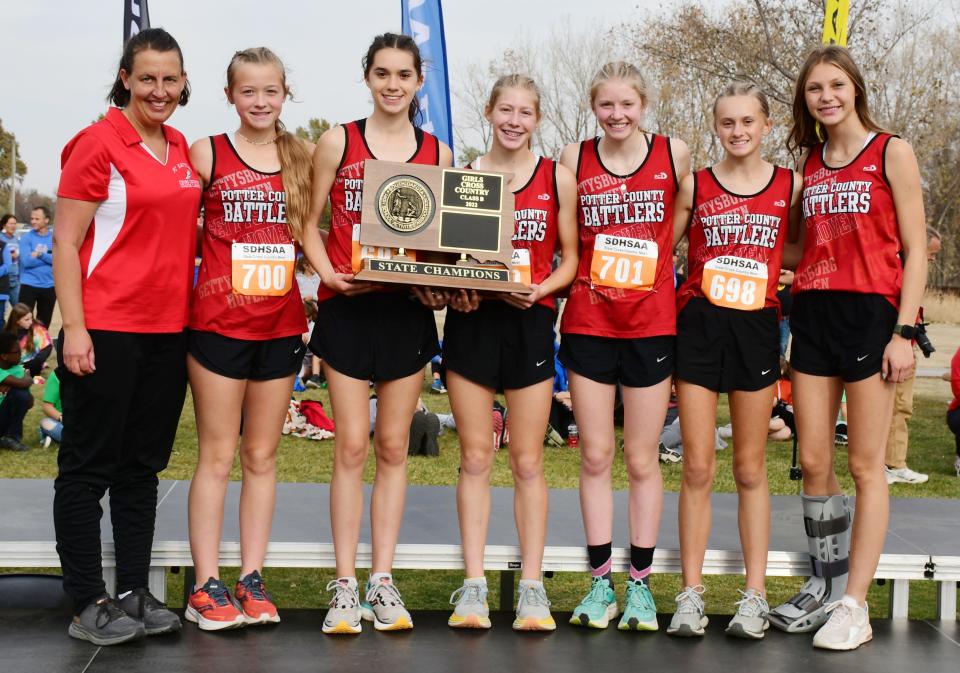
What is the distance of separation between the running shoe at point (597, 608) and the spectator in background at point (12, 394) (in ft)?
17.6

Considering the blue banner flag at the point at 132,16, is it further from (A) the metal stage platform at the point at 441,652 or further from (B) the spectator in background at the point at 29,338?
(A) the metal stage platform at the point at 441,652

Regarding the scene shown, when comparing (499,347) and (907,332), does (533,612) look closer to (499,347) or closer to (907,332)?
(499,347)

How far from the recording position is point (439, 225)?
338cm

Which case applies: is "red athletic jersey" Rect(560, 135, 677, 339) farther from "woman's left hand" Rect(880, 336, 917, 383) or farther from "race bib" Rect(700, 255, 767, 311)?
"woman's left hand" Rect(880, 336, 917, 383)

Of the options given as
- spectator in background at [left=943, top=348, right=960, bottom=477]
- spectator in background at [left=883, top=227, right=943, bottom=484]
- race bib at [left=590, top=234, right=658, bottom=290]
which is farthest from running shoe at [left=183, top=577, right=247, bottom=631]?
spectator in background at [left=943, top=348, right=960, bottom=477]

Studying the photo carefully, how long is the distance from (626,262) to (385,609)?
1427mm

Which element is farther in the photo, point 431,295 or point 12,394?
point 12,394

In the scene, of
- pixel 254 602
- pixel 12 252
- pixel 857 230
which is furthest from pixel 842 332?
pixel 12 252

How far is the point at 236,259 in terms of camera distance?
129 inches

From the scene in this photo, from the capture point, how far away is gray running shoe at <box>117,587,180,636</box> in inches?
130

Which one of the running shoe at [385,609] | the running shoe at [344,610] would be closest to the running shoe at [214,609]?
the running shoe at [344,610]

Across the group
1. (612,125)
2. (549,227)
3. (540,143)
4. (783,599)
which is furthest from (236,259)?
(540,143)

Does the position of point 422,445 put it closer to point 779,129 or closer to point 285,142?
point 285,142

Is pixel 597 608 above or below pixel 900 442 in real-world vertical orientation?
above
